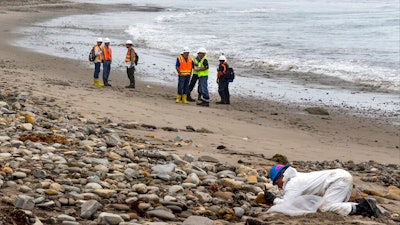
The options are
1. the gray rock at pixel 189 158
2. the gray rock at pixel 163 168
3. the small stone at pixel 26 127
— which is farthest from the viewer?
the small stone at pixel 26 127

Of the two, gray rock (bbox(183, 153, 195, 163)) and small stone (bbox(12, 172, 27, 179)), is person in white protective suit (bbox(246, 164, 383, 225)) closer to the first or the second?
gray rock (bbox(183, 153, 195, 163))

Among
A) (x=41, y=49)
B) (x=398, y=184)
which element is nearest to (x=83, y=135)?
(x=398, y=184)

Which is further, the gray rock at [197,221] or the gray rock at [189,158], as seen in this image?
the gray rock at [189,158]

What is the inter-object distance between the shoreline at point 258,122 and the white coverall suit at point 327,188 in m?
3.82

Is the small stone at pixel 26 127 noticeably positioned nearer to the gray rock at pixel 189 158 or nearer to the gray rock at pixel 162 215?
the gray rock at pixel 189 158

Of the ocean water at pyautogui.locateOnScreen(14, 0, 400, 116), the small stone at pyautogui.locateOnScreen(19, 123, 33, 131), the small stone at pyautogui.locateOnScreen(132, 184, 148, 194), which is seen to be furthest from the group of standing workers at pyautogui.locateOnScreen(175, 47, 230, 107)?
the small stone at pyautogui.locateOnScreen(132, 184, 148, 194)

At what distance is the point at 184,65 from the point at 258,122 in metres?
3.46

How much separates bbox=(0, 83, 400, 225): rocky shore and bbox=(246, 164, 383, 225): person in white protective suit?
0.41ft

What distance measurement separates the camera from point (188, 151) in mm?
9883

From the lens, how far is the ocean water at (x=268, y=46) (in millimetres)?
21000

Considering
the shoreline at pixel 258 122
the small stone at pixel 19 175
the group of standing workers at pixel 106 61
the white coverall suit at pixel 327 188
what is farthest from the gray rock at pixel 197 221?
the group of standing workers at pixel 106 61

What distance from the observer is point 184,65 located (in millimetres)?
17469

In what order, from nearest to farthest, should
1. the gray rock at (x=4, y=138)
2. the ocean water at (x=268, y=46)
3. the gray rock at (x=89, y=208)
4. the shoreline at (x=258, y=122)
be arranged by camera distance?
the gray rock at (x=89, y=208)
the gray rock at (x=4, y=138)
the shoreline at (x=258, y=122)
the ocean water at (x=268, y=46)

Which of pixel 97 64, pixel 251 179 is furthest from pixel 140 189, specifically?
pixel 97 64
